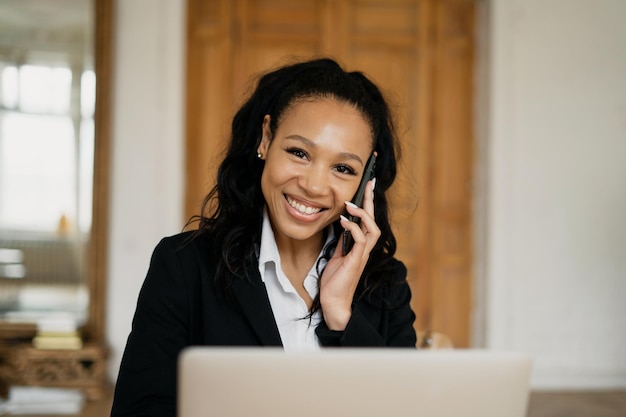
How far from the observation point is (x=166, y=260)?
1.57m

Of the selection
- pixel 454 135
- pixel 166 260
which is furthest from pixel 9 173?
pixel 166 260

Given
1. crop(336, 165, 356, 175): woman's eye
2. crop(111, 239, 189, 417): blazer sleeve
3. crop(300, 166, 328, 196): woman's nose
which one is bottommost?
crop(111, 239, 189, 417): blazer sleeve

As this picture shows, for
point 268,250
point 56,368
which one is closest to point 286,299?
point 268,250

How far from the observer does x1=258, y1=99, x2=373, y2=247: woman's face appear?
A: 158 cm

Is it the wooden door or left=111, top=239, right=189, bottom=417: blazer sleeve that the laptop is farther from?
the wooden door

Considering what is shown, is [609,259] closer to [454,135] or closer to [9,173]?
[454,135]

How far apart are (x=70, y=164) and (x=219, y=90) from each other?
112 centimetres

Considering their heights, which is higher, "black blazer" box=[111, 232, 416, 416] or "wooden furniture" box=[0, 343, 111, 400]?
"black blazer" box=[111, 232, 416, 416]

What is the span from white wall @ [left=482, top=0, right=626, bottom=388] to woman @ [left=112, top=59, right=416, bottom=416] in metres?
3.47

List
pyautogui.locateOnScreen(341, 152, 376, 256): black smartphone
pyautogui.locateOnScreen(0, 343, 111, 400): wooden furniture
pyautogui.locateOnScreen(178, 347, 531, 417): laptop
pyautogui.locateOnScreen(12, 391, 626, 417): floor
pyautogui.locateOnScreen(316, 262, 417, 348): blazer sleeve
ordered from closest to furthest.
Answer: pyautogui.locateOnScreen(178, 347, 531, 417): laptop < pyautogui.locateOnScreen(316, 262, 417, 348): blazer sleeve < pyautogui.locateOnScreen(341, 152, 376, 256): black smartphone < pyautogui.locateOnScreen(12, 391, 626, 417): floor < pyautogui.locateOnScreen(0, 343, 111, 400): wooden furniture

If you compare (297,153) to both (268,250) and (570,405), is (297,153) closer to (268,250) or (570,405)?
(268,250)

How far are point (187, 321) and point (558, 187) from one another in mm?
4149

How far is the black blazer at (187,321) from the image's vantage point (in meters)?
1.38

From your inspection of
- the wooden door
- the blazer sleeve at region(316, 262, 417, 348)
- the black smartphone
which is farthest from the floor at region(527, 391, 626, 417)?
the black smartphone
